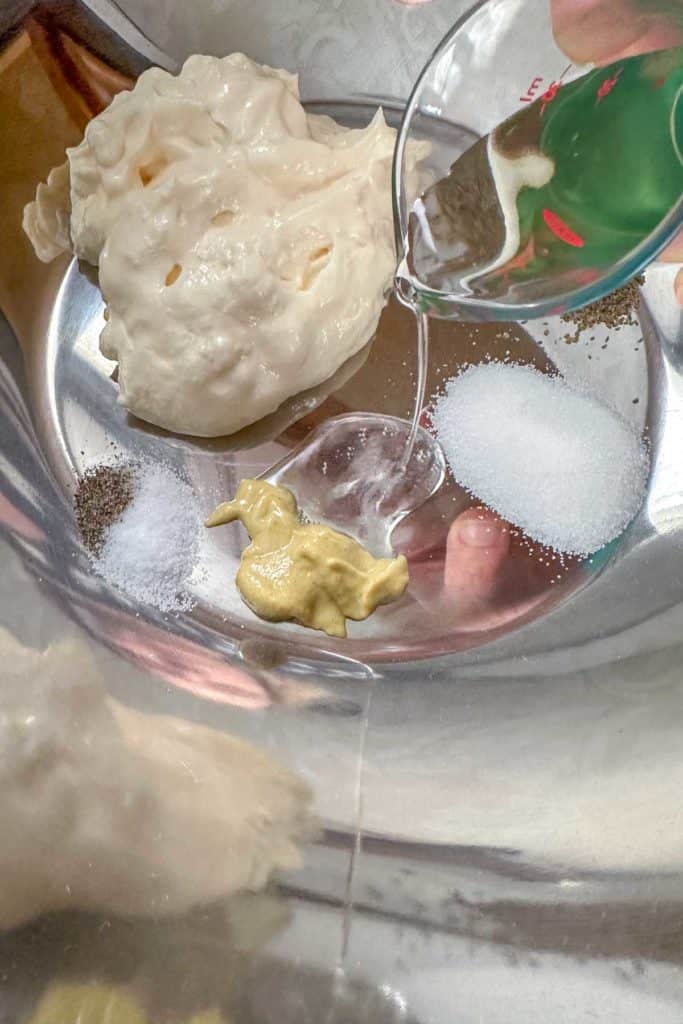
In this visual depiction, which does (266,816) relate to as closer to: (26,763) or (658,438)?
(26,763)

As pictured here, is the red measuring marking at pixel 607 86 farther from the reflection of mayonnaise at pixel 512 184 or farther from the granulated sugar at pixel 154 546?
the granulated sugar at pixel 154 546

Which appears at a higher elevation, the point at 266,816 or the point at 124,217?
the point at 124,217

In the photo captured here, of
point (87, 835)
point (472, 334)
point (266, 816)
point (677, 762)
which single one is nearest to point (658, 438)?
point (472, 334)

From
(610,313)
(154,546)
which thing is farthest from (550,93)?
(154,546)

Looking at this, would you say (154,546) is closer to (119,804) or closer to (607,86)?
(119,804)

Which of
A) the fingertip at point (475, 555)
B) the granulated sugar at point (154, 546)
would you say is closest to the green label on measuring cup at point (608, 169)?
the fingertip at point (475, 555)

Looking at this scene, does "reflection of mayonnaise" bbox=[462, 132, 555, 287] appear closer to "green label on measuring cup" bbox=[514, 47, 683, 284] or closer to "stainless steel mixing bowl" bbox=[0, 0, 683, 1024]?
"green label on measuring cup" bbox=[514, 47, 683, 284]
